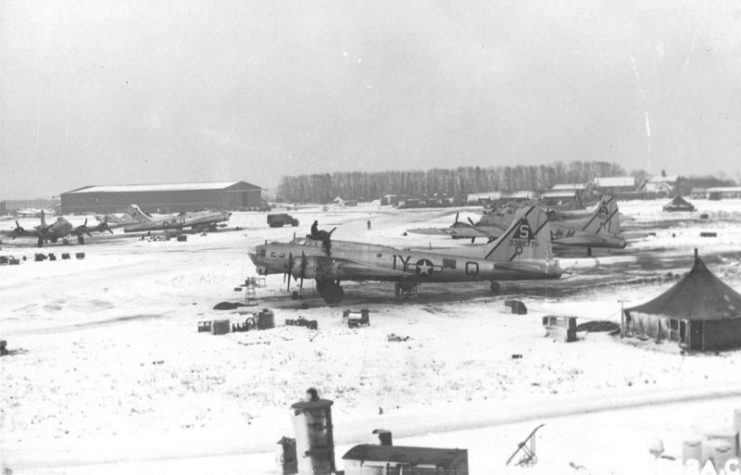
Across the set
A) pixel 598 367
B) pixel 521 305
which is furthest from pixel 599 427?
pixel 521 305

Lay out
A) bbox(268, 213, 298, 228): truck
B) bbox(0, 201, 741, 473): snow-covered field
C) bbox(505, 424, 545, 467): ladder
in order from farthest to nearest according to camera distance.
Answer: bbox(268, 213, 298, 228): truck → bbox(0, 201, 741, 473): snow-covered field → bbox(505, 424, 545, 467): ladder

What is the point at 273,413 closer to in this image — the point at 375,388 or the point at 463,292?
the point at 375,388

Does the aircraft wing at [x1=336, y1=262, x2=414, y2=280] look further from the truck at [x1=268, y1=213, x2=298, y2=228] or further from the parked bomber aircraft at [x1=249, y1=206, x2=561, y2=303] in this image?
the truck at [x1=268, y1=213, x2=298, y2=228]

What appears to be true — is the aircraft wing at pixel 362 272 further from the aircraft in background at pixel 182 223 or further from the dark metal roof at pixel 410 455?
the aircraft in background at pixel 182 223

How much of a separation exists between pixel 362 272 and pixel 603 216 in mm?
28713

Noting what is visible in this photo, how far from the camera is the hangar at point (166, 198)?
Answer: 517 ft

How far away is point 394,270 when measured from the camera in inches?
1303

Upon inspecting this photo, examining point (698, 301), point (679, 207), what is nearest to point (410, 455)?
point (698, 301)

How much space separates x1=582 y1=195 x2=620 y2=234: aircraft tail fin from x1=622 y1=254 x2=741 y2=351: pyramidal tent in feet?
98.6

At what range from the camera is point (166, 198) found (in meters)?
162

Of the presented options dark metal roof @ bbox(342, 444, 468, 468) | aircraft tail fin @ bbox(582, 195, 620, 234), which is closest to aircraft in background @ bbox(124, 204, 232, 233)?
aircraft tail fin @ bbox(582, 195, 620, 234)

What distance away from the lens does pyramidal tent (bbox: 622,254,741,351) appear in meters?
22.1

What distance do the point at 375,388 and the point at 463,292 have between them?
17256 mm

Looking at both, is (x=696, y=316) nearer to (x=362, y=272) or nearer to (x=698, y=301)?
(x=698, y=301)
